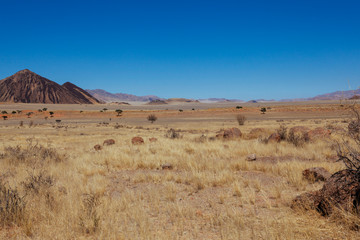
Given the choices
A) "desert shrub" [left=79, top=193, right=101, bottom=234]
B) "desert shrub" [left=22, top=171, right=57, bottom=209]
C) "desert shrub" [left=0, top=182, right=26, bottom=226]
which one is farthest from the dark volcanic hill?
"desert shrub" [left=79, top=193, right=101, bottom=234]

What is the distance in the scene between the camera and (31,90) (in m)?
170

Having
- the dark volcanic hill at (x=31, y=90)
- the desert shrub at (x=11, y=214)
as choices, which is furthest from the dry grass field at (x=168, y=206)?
the dark volcanic hill at (x=31, y=90)

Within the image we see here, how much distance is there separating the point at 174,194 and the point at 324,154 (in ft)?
24.7

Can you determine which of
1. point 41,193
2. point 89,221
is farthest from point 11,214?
point 89,221

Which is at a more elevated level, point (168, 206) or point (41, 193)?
point (41, 193)

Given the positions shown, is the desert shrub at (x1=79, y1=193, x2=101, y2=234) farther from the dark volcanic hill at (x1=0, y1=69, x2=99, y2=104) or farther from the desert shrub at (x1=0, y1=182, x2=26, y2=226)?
the dark volcanic hill at (x1=0, y1=69, x2=99, y2=104)

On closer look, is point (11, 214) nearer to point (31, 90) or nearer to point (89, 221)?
point (89, 221)

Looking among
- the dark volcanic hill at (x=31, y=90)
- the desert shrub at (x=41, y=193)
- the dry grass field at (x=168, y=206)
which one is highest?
the dark volcanic hill at (x=31, y=90)

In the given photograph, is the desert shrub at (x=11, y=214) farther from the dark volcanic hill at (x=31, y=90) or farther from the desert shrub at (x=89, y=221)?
the dark volcanic hill at (x=31, y=90)

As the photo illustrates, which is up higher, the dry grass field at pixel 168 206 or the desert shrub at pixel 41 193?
the desert shrub at pixel 41 193

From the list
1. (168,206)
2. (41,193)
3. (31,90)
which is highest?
(31,90)

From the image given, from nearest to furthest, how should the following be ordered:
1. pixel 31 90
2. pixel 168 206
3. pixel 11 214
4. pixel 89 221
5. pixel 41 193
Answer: pixel 89 221 → pixel 11 214 → pixel 168 206 → pixel 41 193 → pixel 31 90

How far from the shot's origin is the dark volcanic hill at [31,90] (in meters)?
163

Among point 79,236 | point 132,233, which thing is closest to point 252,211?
point 132,233
